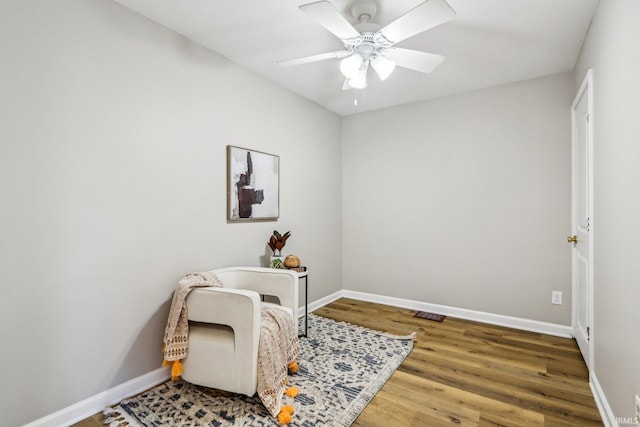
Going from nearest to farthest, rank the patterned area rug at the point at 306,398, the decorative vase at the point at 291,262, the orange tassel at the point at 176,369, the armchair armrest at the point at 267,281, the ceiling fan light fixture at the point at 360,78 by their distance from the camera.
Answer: the patterned area rug at the point at 306,398
the orange tassel at the point at 176,369
the ceiling fan light fixture at the point at 360,78
the armchair armrest at the point at 267,281
the decorative vase at the point at 291,262

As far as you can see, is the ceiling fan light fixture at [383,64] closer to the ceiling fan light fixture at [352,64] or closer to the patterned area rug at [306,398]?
the ceiling fan light fixture at [352,64]

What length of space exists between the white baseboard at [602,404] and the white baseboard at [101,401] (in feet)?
8.94

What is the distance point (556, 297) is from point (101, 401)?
3815 mm

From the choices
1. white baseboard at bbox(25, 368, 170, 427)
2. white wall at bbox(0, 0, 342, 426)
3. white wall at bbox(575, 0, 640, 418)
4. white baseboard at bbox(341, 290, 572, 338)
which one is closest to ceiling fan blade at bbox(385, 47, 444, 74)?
white wall at bbox(575, 0, 640, 418)

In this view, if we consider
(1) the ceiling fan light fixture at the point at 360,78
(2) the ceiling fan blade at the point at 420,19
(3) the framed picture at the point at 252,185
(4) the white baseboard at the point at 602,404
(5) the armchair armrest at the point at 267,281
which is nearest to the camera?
(2) the ceiling fan blade at the point at 420,19

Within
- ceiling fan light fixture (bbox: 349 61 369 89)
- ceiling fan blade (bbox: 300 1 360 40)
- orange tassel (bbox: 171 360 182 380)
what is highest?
ceiling fan blade (bbox: 300 1 360 40)

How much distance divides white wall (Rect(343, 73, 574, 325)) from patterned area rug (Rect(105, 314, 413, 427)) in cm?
132

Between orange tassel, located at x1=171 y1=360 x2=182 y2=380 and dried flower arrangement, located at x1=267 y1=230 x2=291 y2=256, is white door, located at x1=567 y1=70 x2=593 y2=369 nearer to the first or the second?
dried flower arrangement, located at x1=267 y1=230 x2=291 y2=256

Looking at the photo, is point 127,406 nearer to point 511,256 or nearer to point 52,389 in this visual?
point 52,389

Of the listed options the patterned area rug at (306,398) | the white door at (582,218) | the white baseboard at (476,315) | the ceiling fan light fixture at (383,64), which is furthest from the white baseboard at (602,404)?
the ceiling fan light fixture at (383,64)

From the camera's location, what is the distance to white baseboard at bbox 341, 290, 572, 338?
3.06 metres

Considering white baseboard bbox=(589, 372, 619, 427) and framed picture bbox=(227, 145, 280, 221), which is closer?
white baseboard bbox=(589, 372, 619, 427)

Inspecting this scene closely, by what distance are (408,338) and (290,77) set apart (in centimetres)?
277

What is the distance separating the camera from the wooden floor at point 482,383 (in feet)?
5.98
